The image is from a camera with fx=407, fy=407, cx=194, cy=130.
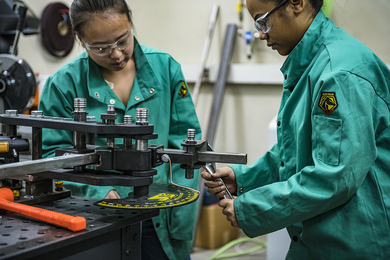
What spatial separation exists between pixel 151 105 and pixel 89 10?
1.17ft

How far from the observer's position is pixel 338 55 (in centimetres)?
94

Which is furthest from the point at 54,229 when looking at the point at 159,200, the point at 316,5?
the point at 316,5

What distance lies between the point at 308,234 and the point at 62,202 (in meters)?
0.62

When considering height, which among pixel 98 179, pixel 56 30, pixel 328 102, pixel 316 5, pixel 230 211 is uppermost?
pixel 56 30

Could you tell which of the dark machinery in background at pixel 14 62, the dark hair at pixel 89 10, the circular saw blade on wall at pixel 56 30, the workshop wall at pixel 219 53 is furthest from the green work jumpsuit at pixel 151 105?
the circular saw blade on wall at pixel 56 30

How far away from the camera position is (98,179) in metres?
0.90

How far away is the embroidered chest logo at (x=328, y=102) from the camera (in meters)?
0.89

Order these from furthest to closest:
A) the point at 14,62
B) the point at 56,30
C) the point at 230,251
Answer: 1. the point at 56,30
2. the point at 230,251
3. the point at 14,62

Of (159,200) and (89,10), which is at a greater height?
(89,10)

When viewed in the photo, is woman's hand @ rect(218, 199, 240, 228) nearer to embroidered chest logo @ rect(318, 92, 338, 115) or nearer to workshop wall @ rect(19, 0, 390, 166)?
embroidered chest logo @ rect(318, 92, 338, 115)

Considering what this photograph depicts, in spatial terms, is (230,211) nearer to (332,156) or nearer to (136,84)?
(332,156)

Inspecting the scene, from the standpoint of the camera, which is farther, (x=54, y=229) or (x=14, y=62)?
(x=14, y=62)

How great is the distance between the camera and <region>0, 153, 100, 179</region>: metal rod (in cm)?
74

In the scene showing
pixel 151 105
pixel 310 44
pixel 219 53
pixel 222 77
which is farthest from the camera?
pixel 219 53
